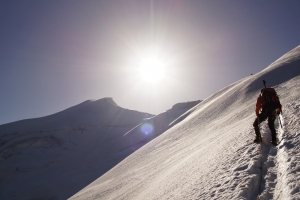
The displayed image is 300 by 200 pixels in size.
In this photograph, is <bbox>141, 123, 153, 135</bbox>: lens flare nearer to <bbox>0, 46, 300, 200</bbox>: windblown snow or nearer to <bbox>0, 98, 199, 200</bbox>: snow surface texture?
<bbox>0, 98, 199, 200</bbox>: snow surface texture

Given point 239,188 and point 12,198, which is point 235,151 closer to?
point 239,188

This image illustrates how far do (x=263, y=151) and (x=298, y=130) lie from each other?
43.4 inches

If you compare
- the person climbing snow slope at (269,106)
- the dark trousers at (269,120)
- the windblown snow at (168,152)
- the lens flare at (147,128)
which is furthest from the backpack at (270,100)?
the lens flare at (147,128)

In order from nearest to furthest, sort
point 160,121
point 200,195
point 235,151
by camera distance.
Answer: point 200,195 → point 235,151 → point 160,121

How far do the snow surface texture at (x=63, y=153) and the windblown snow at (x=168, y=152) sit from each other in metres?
0.22

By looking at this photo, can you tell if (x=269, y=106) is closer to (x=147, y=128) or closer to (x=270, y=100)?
(x=270, y=100)

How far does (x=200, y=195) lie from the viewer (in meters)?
4.86

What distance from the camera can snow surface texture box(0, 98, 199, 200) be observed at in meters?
40.3

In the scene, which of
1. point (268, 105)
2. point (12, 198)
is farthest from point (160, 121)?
point (268, 105)

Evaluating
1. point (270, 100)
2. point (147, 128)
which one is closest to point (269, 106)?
point (270, 100)

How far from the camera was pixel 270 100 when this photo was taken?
6719 millimetres

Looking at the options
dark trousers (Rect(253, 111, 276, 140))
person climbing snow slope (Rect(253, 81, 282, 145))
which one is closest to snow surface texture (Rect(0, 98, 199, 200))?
dark trousers (Rect(253, 111, 276, 140))

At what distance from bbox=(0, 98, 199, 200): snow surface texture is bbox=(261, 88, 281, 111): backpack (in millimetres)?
31782

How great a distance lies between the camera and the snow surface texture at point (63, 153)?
1588 inches
